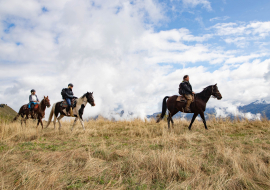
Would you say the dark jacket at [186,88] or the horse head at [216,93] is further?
the horse head at [216,93]

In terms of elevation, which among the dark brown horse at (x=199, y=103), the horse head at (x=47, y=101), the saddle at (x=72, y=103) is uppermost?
the horse head at (x=47, y=101)

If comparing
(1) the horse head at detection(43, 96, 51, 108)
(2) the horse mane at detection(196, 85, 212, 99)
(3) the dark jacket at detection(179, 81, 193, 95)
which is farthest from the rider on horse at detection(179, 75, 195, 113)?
(1) the horse head at detection(43, 96, 51, 108)

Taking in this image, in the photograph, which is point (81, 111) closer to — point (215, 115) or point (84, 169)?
point (84, 169)

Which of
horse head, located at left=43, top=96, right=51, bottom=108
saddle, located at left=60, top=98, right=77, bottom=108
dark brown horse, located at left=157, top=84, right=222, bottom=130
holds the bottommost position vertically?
dark brown horse, located at left=157, top=84, right=222, bottom=130

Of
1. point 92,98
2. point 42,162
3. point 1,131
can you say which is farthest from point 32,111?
point 42,162

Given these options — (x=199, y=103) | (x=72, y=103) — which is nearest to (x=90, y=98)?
(x=72, y=103)

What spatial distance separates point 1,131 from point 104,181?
6851 millimetres

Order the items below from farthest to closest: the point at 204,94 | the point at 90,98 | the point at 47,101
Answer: the point at 47,101 → the point at 90,98 → the point at 204,94

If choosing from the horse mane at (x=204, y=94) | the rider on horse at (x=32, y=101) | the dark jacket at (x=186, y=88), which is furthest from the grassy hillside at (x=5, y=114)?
the horse mane at (x=204, y=94)

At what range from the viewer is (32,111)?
426 inches

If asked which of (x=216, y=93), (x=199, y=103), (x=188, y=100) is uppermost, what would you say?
(x=216, y=93)

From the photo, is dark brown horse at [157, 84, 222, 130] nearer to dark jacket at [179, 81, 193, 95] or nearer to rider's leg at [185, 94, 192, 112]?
rider's leg at [185, 94, 192, 112]

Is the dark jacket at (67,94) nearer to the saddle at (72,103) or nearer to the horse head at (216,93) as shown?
the saddle at (72,103)

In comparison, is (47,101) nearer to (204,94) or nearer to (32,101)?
(32,101)
